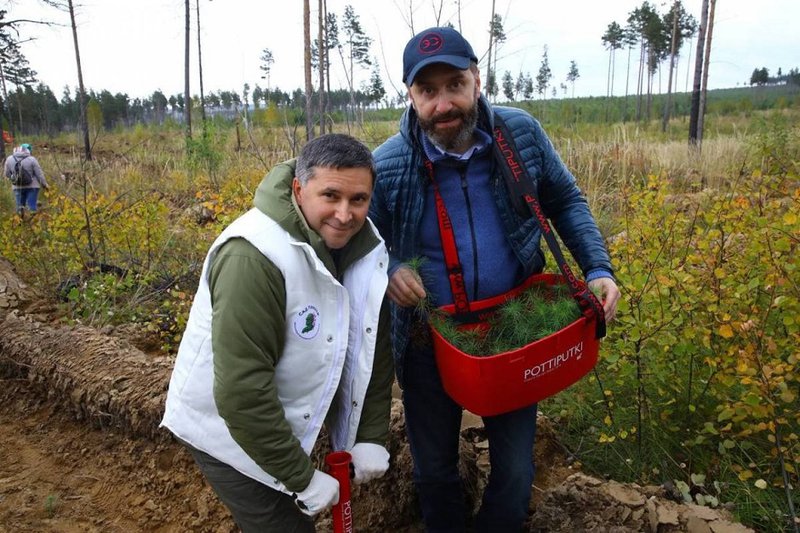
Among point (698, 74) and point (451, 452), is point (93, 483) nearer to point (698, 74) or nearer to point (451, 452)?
point (451, 452)

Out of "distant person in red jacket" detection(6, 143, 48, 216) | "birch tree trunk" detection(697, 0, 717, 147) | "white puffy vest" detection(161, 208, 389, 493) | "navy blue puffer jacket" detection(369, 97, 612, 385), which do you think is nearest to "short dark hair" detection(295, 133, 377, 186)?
"white puffy vest" detection(161, 208, 389, 493)

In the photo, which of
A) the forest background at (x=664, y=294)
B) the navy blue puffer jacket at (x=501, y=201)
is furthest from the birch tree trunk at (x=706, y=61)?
the navy blue puffer jacket at (x=501, y=201)

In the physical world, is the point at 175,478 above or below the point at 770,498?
below

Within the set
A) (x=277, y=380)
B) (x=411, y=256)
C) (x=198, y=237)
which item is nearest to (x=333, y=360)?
(x=277, y=380)

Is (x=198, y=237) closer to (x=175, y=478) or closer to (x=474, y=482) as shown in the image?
(x=175, y=478)

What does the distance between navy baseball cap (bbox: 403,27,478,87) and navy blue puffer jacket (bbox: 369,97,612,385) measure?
16 centimetres

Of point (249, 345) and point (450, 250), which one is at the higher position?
point (450, 250)

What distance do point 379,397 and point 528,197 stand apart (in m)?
0.75

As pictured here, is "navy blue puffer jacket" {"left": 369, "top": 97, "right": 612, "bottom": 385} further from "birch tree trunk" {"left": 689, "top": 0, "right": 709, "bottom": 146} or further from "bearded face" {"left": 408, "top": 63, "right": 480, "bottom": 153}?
"birch tree trunk" {"left": 689, "top": 0, "right": 709, "bottom": 146}

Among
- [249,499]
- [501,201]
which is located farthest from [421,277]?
[249,499]

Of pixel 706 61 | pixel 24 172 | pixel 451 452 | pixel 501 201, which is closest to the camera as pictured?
pixel 501 201

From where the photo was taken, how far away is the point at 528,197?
64.3 inches

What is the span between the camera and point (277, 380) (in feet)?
4.74

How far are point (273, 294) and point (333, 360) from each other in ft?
0.91
